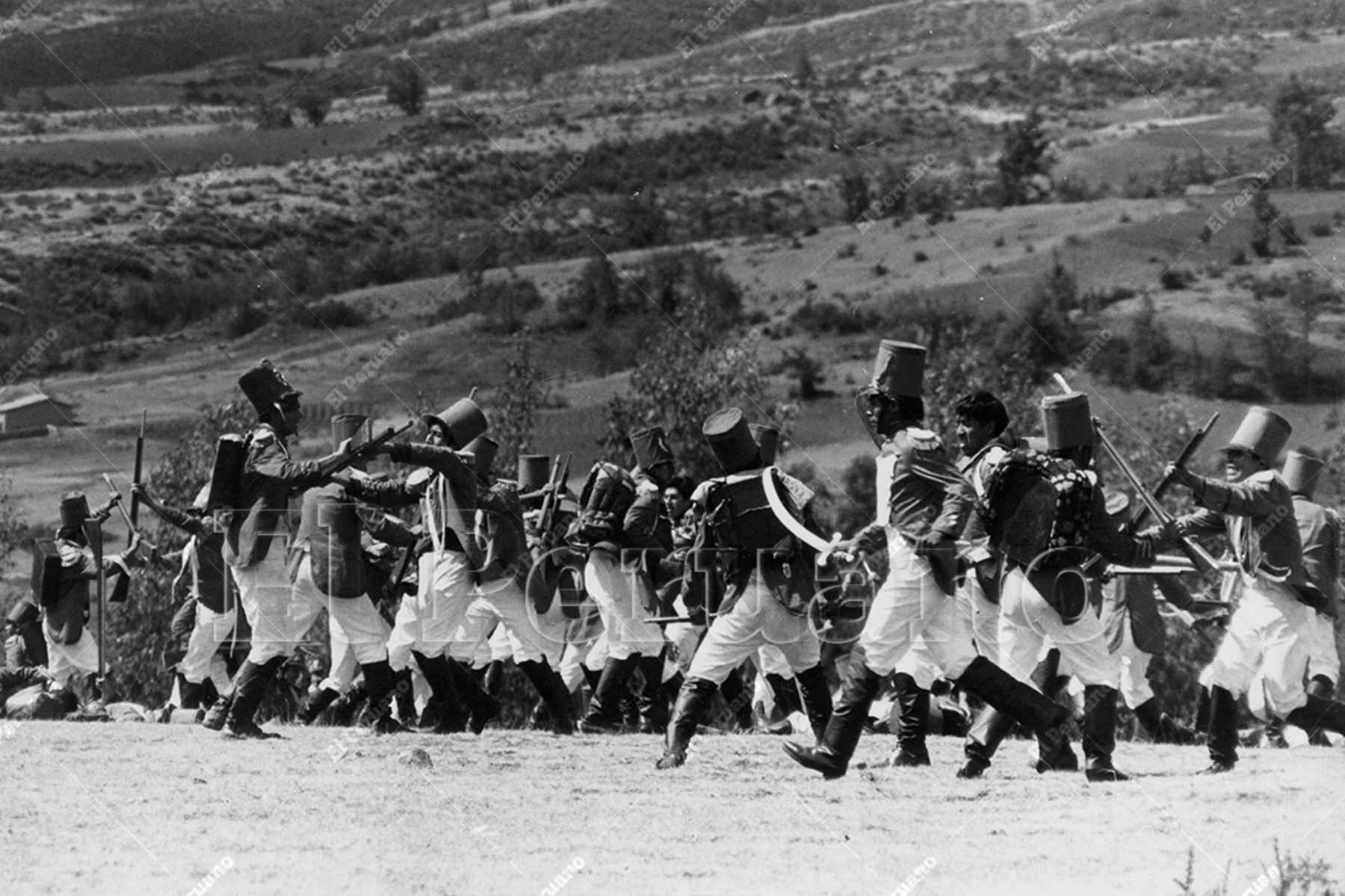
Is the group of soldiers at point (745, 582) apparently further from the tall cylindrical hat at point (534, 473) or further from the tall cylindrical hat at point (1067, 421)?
the tall cylindrical hat at point (534, 473)

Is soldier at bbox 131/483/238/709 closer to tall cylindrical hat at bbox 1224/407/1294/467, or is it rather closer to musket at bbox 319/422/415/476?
musket at bbox 319/422/415/476

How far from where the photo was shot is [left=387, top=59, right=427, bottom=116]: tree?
4018 inches

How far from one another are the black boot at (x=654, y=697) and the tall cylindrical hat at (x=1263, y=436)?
478cm

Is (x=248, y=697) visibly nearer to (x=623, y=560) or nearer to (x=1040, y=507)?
(x=623, y=560)

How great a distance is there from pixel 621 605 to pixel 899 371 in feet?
15.4

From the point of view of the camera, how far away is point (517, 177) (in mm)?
90812

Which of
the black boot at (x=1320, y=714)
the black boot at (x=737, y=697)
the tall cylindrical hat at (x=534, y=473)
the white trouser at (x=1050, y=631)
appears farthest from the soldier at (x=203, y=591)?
the black boot at (x=1320, y=714)

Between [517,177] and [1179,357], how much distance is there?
36.0m

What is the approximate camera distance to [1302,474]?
1407 cm

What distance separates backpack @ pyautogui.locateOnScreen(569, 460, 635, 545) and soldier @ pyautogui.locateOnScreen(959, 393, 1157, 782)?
4.20 meters

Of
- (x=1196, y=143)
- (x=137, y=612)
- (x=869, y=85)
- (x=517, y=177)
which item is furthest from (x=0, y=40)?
(x=137, y=612)

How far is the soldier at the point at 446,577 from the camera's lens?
13664 mm

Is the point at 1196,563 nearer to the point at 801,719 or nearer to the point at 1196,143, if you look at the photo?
the point at 801,719

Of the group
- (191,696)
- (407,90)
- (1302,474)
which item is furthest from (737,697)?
(407,90)
